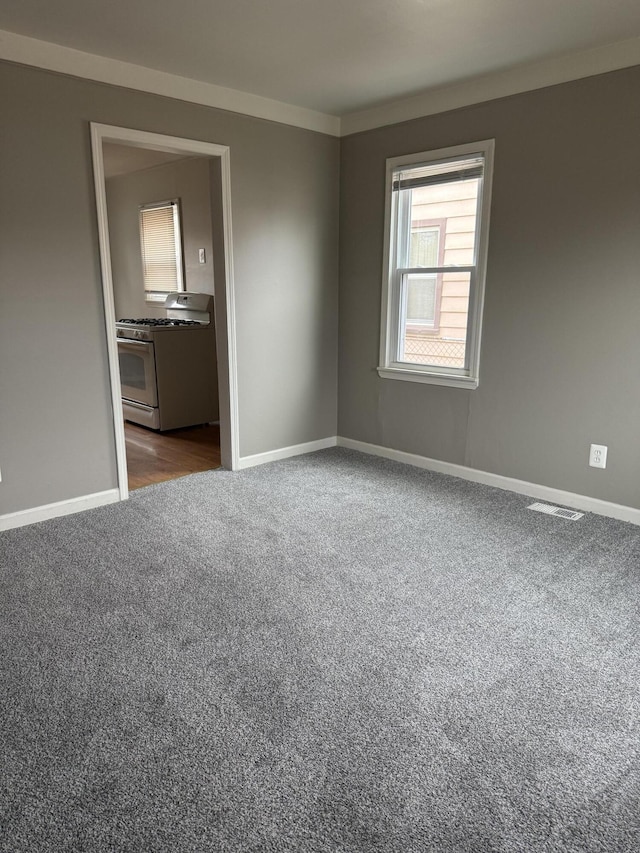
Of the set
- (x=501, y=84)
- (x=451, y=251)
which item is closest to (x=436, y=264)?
(x=451, y=251)

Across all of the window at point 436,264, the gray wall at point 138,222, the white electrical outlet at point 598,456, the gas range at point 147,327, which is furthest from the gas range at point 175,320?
the white electrical outlet at point 598,456

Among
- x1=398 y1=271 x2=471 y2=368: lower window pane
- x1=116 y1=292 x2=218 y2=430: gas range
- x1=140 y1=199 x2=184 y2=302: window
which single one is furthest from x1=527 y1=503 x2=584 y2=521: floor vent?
x1=140 y1=199 x2=184 y2=302: window

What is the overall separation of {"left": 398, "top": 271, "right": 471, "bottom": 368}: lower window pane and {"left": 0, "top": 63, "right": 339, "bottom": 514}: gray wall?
784mm

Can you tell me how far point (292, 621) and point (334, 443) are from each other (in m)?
2.60

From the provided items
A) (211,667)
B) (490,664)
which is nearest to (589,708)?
(490,664)

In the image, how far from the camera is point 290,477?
400cm

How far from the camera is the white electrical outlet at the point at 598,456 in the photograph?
3.28m

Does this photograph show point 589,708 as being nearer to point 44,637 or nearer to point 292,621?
point 292,621

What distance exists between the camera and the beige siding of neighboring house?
371 cm

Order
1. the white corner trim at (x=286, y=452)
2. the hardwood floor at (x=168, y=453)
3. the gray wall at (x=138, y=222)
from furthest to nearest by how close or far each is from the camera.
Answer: the gray wall at (x=138, y=222)
the white corner trim at (x=286, y=452)
the hardwood floor at (x=168, y=453)

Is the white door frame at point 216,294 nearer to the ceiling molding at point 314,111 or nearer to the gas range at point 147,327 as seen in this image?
the ceiling molding at point 314,111

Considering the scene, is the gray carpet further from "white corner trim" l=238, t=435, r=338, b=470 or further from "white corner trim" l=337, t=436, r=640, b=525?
"white corner trim" l=238, t=435, r=338, b=470

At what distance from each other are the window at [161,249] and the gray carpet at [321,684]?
10.9 ft

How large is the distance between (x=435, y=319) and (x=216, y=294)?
58.7 inches
